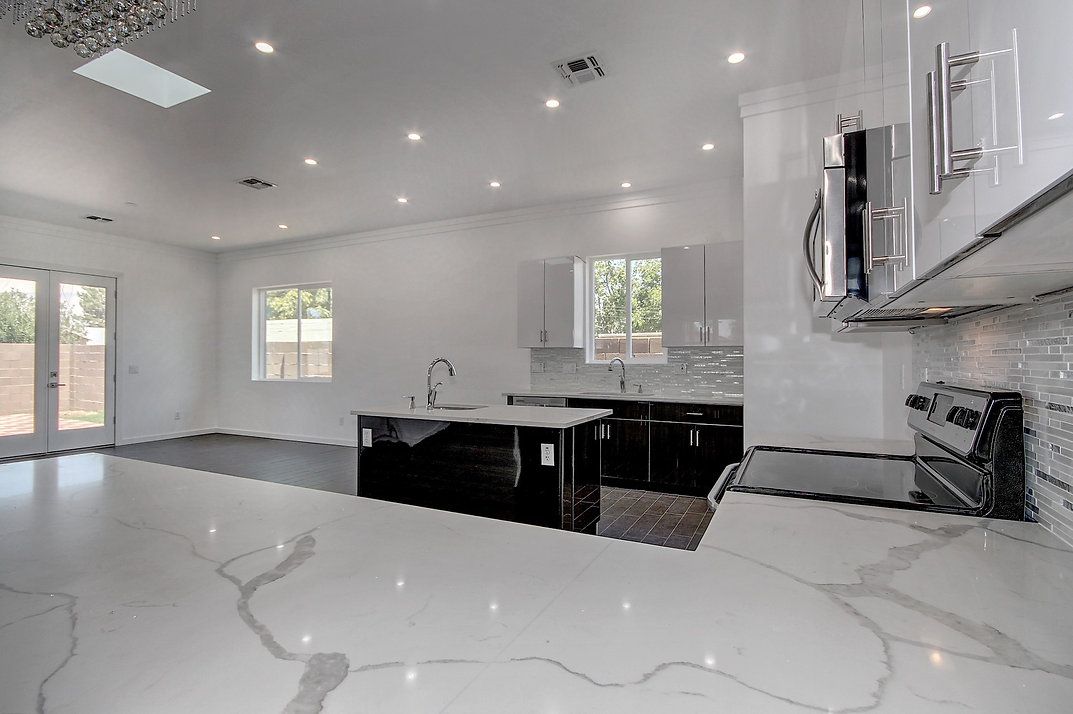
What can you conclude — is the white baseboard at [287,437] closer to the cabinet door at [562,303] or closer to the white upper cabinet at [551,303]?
the white upper cabinet at [551,303]

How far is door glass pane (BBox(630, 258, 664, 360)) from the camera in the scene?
5.59m

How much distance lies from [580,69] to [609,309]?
2.98 m

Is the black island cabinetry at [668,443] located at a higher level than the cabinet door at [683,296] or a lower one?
lower

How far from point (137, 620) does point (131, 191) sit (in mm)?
6286

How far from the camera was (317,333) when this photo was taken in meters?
7.86

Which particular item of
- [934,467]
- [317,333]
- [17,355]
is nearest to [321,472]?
[317,333]

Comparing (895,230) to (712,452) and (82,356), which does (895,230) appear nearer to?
(712,452)

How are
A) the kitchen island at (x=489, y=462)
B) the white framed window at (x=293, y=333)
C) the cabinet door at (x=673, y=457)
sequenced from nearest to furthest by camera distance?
the kitchen island at (x=489, y=462) < the cabinet door at (x=673, y=457) < the white framed window at (x=293, y=333)

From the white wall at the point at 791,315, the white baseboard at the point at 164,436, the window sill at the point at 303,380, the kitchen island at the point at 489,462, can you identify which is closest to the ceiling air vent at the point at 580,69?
the white wall at the point at 791,315

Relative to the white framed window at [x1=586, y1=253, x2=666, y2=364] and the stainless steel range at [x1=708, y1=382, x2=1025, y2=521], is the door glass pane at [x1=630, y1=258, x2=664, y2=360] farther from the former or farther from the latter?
the stainless steel range at [x1=708, y1=382, x2=1025, y2=521]

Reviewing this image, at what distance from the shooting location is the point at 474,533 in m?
1.00

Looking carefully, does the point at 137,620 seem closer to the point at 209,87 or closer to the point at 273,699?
the point at 273,699

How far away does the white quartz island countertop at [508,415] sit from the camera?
124 inches

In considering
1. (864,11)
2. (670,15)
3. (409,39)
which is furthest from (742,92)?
(409,39)
